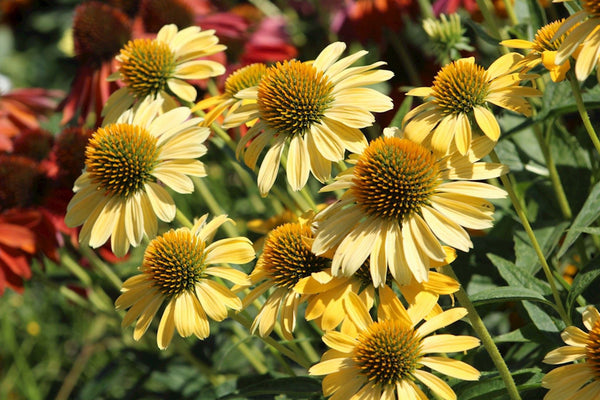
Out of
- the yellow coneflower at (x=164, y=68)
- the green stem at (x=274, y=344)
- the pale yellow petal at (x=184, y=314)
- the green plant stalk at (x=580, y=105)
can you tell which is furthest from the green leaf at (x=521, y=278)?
the yellow coneflower at (x=164, y=68)

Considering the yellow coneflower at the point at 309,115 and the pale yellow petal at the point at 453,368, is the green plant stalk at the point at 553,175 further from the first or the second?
the pale yellow petal at the point at 453,368


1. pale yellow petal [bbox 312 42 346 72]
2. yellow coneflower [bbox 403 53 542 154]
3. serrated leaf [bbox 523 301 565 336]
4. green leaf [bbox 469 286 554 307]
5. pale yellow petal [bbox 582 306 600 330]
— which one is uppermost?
pale yellow petal [bbox 312 42 346 72]

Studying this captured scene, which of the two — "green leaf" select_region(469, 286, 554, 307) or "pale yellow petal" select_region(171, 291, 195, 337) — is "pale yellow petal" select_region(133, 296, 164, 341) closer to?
"pale yellow petal" select_region(171, 291, 195, 337)

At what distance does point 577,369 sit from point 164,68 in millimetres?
795

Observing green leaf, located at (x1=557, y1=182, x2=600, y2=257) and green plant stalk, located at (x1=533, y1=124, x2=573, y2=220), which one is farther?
green plant stalk, located at (x1=533, y1=124, x2=573, y2=220)

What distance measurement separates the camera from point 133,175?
1.04 m

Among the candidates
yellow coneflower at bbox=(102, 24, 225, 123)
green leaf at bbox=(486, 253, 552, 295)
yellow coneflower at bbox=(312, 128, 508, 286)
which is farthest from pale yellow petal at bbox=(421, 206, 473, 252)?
yellow coneflower at bbox=(102, 24, 225, 123)

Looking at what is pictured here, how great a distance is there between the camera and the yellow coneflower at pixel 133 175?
1006 millimetres

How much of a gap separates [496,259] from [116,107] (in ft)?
2.28

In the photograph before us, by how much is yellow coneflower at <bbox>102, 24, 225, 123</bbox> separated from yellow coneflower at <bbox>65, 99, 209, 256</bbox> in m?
0.12

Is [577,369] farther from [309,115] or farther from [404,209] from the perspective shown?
[309,115]

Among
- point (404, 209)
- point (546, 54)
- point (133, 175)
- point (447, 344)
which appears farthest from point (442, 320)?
point (133, 175)

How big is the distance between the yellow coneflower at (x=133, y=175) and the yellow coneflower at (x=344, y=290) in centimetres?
26

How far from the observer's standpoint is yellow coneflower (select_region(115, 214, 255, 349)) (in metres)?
0.93
